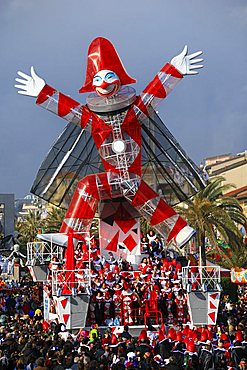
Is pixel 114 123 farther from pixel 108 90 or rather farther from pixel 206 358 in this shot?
pixel 206 358

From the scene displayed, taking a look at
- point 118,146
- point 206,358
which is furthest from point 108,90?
point 206,358

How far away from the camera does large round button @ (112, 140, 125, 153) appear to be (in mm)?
26875

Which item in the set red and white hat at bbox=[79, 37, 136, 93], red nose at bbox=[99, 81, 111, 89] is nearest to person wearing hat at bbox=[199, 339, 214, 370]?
red nose at bbox=[99, 81, 111, 89]

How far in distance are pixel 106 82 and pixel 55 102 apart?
2.46 m

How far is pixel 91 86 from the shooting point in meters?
27.0

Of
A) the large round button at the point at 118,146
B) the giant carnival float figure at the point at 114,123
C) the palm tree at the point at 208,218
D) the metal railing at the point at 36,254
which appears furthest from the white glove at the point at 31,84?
the palm tree at the point at 208,218

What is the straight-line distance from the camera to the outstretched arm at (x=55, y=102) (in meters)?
27.4

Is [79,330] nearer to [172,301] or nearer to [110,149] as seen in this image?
[172,301]

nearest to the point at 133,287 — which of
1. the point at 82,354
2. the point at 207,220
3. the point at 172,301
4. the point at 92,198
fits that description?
the point at 172,301

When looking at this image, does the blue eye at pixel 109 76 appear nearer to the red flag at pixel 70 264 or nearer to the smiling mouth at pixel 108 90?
the smiling mouth at pixel 108 90

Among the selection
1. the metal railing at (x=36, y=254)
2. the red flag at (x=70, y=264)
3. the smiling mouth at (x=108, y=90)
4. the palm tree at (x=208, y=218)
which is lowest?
the red flag at (x=70, y=264)

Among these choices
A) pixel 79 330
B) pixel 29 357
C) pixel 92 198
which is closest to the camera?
pixel 29 357

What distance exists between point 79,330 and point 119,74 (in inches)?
360

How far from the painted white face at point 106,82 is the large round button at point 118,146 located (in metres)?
1.74
